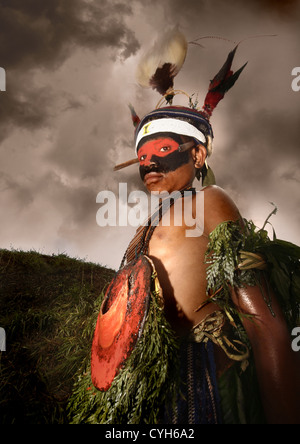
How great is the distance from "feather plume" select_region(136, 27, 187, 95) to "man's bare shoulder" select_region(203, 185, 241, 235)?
1.52 meters

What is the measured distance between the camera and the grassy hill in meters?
1.92

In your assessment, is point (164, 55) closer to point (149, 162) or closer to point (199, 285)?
point (149, 162)

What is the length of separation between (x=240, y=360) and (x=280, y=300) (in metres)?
0.41

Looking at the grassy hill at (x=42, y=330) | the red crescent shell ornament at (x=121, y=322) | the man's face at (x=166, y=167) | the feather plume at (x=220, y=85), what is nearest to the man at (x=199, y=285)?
the man's face at (x=166, y=167)

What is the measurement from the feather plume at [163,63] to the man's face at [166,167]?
0.89 meters

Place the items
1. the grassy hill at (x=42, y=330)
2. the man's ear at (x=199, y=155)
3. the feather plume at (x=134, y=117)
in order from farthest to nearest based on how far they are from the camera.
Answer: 1. the feather plume at (x=134, y=117)
2. the man's ear at (x=199, y=155)
3. the grassy hill at (x=42, y=330)

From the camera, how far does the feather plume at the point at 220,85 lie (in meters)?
2.45

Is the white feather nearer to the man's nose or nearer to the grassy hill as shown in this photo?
the man's nose

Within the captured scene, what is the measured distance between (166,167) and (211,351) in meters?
1.45

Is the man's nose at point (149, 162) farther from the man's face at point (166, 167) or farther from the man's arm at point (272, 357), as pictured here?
the man's arm at point (272, 357)

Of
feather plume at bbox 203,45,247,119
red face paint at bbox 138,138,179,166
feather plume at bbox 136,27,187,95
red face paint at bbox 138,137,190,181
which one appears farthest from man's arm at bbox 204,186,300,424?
feather plume at bbox 136,27,187,95

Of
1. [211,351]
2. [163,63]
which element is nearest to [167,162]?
[163,63]

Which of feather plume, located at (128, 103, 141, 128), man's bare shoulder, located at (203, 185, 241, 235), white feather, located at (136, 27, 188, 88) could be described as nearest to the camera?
man's bare shoulder, located at (203, 185, 241, 235)

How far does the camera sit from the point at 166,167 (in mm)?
2211
